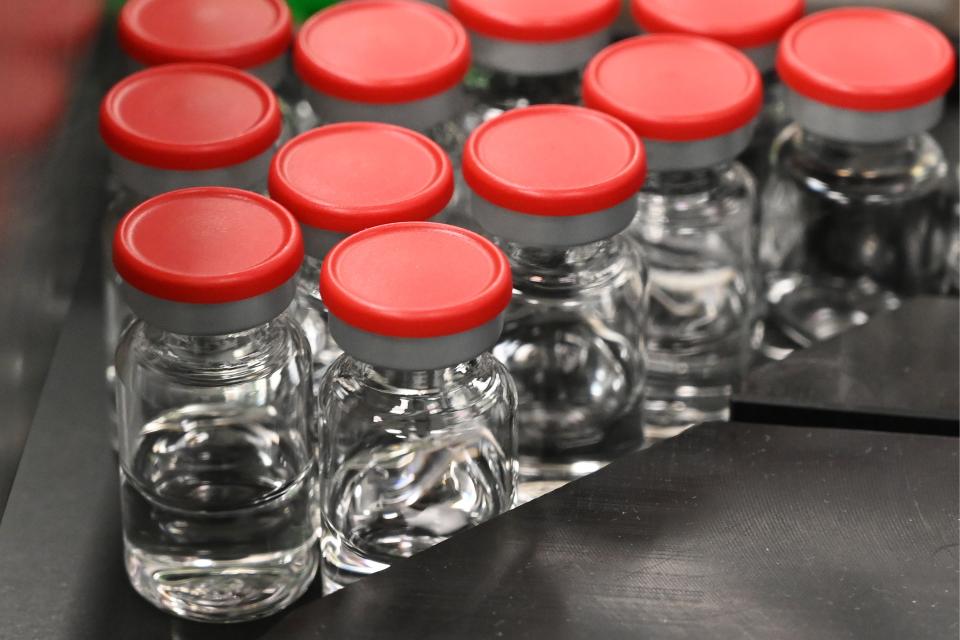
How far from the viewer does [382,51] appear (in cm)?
67

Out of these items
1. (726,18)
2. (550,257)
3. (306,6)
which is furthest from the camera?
(306,6)

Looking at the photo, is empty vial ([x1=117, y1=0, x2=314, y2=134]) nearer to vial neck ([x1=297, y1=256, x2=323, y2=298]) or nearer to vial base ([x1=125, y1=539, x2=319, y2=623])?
vial neck ([x1=297, y1=256, x2=323, y2=298])

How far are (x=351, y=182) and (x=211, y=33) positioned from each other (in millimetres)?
142

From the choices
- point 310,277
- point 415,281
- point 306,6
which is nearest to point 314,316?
point 310,277

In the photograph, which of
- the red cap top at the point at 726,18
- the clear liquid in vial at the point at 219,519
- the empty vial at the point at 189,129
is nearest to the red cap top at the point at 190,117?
the empty vial at the point at 189,129

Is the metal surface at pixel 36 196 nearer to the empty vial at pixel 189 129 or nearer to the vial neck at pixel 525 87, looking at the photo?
the empty vial at pixel 189 129

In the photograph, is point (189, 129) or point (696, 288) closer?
point (189, 129)

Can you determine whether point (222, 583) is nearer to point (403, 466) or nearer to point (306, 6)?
point (403, 466)

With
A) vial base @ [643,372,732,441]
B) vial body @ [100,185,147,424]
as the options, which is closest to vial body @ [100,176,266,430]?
vial body @ [100,185,147,424]

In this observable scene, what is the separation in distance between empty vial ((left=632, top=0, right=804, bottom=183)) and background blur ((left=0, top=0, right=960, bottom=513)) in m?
0.12

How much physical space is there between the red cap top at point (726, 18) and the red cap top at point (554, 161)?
0.40 feet

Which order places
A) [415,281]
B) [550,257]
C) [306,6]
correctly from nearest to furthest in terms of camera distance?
[415,281] < [550,257] < [306,6]

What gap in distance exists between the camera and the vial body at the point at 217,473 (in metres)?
0.56

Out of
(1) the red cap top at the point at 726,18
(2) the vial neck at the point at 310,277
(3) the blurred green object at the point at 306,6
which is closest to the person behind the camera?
(2) the vial neck at the point at 310,277
